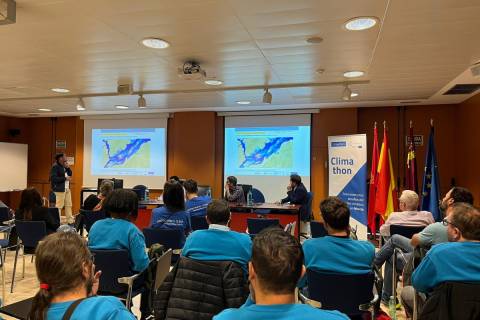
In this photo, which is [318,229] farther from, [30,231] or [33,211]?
[33,211]

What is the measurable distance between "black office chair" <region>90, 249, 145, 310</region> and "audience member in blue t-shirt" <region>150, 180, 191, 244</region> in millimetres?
988

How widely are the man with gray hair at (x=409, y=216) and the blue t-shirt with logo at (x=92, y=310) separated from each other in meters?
3.35

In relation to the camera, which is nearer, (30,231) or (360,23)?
(360,23)

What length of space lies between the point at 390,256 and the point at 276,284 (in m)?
3.11

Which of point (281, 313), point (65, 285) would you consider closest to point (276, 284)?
point (281, 313)

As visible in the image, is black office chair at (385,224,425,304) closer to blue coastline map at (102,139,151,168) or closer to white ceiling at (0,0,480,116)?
white ceiling at (0,0,480,116)

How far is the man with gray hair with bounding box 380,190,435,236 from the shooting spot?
3.82 m

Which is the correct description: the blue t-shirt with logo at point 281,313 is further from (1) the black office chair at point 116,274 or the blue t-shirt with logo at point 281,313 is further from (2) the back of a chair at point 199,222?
(2) the back of a chair at point 199,222

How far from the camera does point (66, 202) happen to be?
358 inches

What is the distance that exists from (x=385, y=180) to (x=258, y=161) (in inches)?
121

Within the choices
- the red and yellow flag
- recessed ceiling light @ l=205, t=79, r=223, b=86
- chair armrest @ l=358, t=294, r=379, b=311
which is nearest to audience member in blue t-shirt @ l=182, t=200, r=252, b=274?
chair armrest @ l=358, t=294, r=379, b=311

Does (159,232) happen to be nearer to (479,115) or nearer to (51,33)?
(51,33)

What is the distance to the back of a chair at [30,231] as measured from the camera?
414 cm

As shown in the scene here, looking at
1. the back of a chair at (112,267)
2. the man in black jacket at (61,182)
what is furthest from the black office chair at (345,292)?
the man in black jacket at (61,182)
